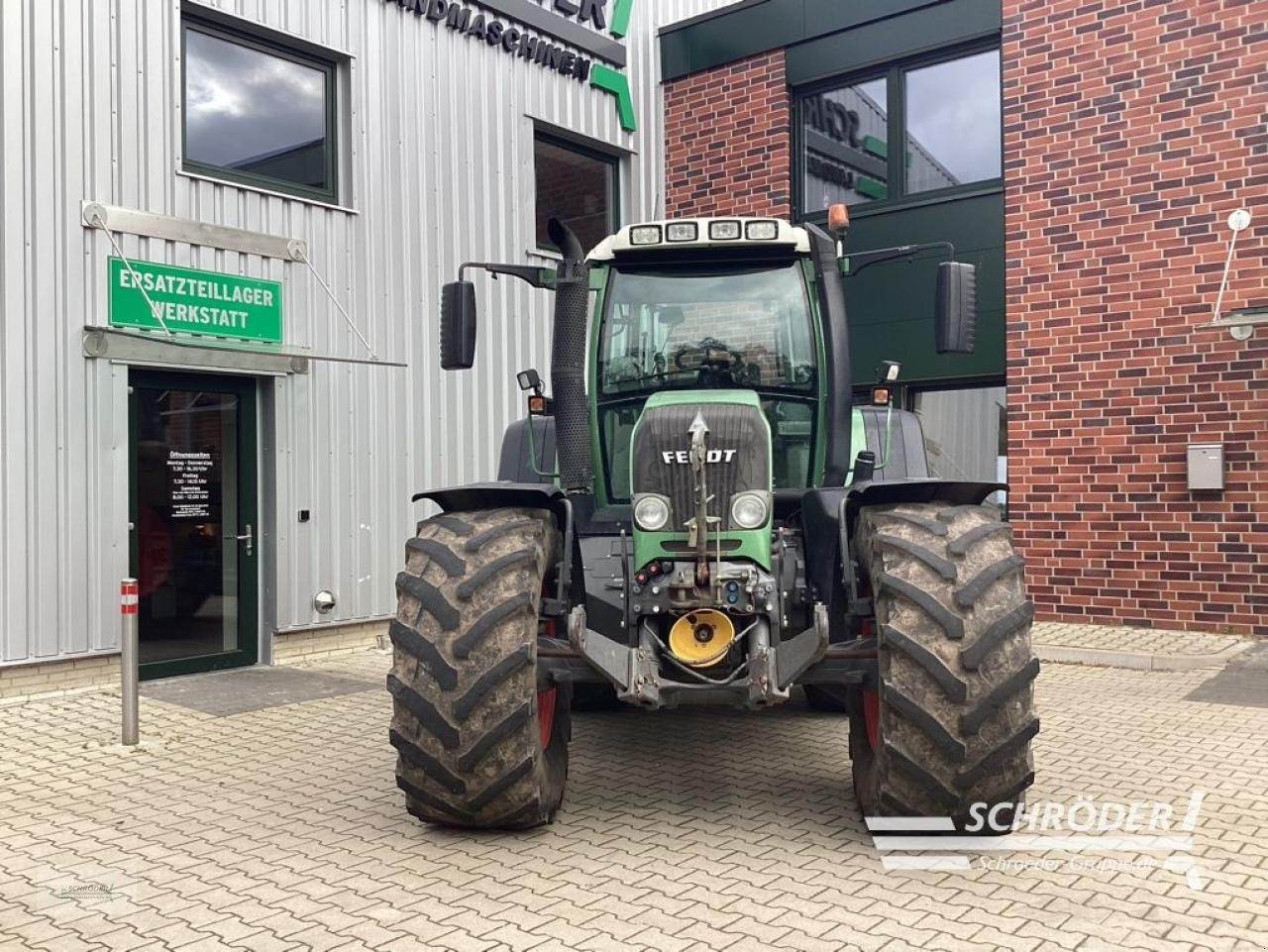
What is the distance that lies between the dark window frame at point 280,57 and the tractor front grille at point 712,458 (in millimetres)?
5419

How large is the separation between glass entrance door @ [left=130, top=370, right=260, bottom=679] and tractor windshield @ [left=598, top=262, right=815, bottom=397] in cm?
456

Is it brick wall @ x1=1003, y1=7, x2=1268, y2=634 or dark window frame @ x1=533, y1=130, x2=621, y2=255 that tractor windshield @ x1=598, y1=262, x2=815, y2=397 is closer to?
brick wall @ x1=1003, y1=7, x2=1268, y2=634

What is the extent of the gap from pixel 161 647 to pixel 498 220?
5047 mm

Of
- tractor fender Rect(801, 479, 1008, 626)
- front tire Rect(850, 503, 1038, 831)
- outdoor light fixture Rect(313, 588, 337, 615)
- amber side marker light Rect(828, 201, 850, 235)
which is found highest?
amber side marker light Rect(828, 201, 850, 235)

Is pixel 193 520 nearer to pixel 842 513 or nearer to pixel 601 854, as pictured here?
pixel 601 854

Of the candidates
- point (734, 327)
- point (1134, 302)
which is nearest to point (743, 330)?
point (734, 327)

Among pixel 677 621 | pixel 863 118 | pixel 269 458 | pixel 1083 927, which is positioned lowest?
pixel 1083 927

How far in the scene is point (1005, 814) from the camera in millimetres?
3998

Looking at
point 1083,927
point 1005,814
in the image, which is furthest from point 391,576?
point 1083,927

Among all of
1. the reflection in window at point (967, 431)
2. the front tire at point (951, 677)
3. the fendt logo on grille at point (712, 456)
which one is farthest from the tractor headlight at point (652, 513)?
the reflection in window at point (967, 431)

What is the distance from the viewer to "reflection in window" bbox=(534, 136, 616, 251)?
36.7 ft

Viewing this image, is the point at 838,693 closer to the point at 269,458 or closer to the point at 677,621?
the point at 677,621

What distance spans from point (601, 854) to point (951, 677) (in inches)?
58.2

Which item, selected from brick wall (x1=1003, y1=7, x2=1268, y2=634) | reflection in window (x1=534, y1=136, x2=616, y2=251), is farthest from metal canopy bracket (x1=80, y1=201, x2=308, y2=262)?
brick wall (x1=1003, y1=7, x2=1268, y2=634)
